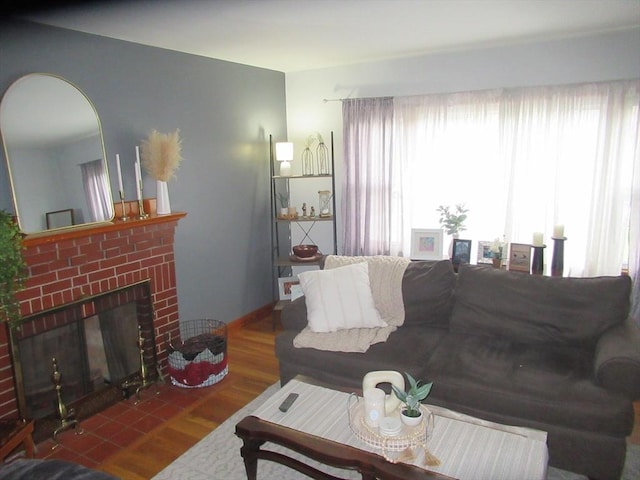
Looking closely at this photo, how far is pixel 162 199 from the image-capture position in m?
3.30

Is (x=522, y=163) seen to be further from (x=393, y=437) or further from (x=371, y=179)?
(x=393, y=437)

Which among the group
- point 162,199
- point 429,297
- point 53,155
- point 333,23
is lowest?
point 429,297

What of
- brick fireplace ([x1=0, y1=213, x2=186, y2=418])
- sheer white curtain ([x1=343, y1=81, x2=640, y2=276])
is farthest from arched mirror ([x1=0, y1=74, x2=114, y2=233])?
sheer white curtain ([x1=343, y1=81, x2=640, y2=276])

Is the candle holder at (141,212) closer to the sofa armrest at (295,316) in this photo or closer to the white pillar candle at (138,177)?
the white pillar candle at (138,177)

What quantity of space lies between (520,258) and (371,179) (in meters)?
1.54

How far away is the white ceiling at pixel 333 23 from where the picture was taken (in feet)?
8.17

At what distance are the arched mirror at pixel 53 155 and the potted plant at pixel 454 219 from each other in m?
2.60

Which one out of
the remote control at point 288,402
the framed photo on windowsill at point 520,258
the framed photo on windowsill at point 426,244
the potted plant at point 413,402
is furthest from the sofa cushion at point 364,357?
the framed photo on windowsill at point 426,244

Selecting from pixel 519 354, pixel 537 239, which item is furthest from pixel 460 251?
pixel 519 354

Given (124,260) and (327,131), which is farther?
(327,131)

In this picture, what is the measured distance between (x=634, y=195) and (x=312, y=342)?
265 centimetres

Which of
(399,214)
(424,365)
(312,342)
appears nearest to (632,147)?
(399,214)

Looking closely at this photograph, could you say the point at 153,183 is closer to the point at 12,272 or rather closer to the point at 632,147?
the point at 12,272

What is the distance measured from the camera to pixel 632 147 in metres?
3.48
